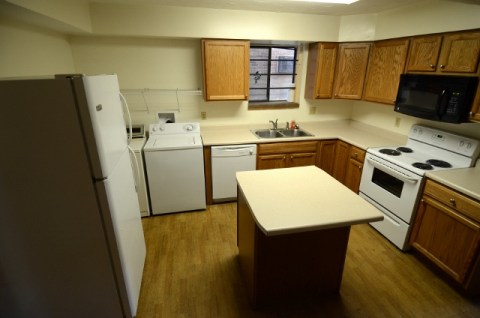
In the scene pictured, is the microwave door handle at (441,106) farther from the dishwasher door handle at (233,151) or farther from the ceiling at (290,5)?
the dishwasher door handle at (233,151)

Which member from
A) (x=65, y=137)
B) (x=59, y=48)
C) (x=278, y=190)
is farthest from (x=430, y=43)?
(x=59, y=48)

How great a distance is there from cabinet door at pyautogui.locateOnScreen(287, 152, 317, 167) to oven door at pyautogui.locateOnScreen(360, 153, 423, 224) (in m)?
0.68

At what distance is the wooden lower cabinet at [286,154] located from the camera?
311 cm

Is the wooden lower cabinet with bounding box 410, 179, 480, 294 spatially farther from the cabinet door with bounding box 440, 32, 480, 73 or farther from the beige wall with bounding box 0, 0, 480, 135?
the cabinet door with bounding box 440, 32, 480, 73

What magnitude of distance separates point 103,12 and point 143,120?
1221 mm

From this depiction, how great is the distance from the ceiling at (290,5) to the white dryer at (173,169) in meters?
1.32

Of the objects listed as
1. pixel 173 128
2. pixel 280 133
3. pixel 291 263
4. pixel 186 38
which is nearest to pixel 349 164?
pixel 280 133

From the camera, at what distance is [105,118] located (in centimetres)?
139

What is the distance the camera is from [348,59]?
314cm

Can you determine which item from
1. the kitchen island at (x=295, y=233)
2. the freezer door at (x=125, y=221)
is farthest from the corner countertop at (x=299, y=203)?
the freezer door at (x=125, y=221)

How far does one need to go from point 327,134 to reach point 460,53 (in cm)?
154

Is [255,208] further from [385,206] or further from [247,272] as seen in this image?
[385,206]

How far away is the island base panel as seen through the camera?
5.41 ft

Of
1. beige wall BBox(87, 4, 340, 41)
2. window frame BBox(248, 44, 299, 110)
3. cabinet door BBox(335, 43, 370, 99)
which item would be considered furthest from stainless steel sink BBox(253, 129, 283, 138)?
beige wall BBox(87, 4, 340, 41)
